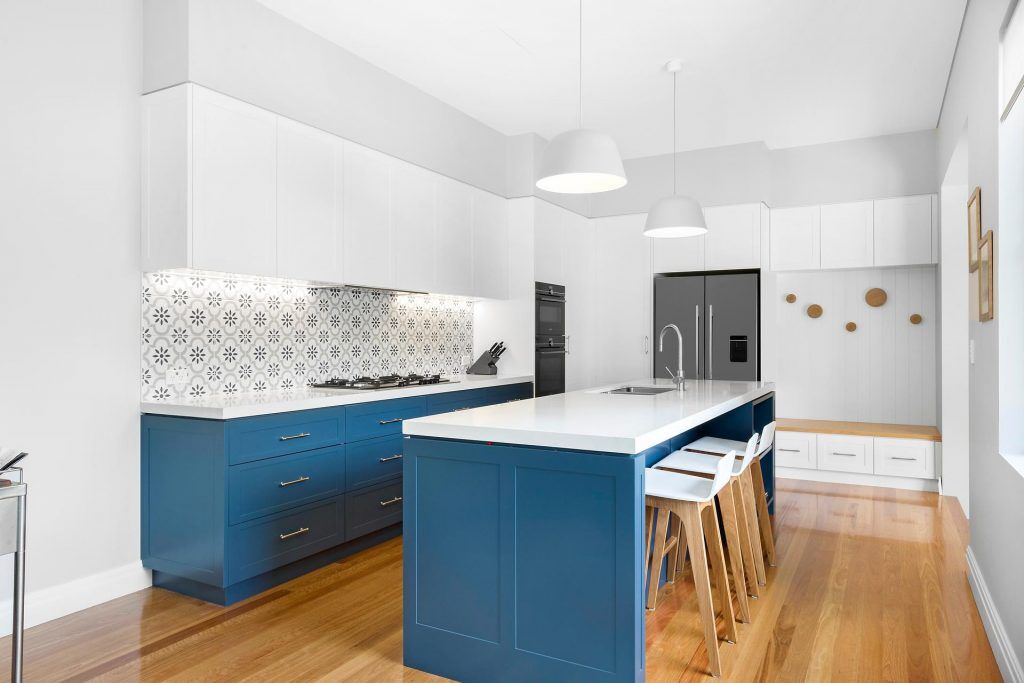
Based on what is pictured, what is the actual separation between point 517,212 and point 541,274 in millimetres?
540

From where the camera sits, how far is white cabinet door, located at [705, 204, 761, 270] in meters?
5.70

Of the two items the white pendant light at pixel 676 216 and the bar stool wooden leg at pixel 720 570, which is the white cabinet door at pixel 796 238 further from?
the bar stool wooden leg at pixel 720 570

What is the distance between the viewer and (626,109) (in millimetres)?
4918

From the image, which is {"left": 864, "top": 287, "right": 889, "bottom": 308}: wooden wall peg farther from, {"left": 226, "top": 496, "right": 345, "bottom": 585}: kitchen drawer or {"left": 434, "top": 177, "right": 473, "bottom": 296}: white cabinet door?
{"left": 226, "top": 496, "right": 345, "bottom": 585}: kitchen drawer

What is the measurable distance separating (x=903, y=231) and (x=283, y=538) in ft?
16.6

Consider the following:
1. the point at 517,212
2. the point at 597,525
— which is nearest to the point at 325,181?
the point at 517,212

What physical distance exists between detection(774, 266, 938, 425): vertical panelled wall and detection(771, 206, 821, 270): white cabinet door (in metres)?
0.34

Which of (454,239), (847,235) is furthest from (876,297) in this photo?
(454,239)

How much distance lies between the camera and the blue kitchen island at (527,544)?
6.75 feet

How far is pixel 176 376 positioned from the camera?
11.0 ft

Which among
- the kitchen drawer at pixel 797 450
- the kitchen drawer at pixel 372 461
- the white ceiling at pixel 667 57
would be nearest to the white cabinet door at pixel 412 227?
the white ceiling at pixel 667 57

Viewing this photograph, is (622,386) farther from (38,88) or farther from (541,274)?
(38,88)

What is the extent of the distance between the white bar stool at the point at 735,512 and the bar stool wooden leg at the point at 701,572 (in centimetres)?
37

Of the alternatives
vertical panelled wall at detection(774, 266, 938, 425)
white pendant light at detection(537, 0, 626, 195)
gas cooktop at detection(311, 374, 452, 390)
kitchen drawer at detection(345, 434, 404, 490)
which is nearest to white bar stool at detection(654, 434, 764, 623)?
white pendant light at detection(537, 0, 626, 195)
